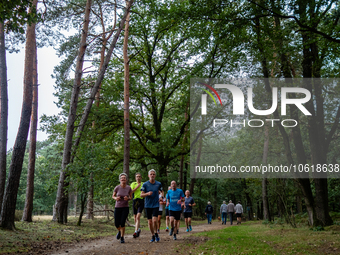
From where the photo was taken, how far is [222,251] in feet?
23.5

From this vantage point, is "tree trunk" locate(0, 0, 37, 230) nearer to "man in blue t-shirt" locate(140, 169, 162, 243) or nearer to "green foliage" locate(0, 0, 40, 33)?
"green foliage" locate(0, 0, 40, 33)

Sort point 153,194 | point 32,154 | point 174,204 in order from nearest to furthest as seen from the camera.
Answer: point 153,194 → point 174,204 → point 32,154

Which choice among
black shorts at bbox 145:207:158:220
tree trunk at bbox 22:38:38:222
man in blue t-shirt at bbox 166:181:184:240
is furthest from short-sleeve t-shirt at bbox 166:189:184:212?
tree trunk at bbox 22:38:38:222

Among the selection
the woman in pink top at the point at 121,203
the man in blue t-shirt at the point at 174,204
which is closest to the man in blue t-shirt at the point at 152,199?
the woman in pink top at the point at 121,203

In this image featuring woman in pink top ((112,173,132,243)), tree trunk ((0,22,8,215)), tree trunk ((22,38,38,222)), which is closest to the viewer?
woman in pink top ((112,173,132,243))

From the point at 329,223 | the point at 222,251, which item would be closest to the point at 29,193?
the point at 222,251

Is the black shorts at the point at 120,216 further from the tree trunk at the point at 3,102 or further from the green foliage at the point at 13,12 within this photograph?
the tree trunk at the point at 3,102

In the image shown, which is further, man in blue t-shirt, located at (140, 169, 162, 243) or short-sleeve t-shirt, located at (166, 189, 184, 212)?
short-sleeve t-shirt, located at (166, 189, 184, 212)

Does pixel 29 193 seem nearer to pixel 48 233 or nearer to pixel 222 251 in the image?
pixel 48 233

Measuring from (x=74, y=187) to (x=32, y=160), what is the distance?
417 centimetres

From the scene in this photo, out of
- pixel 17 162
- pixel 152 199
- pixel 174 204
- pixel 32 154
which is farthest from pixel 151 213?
pixel 32 154

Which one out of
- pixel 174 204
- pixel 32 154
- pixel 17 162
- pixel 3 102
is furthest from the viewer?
pixel 32 154

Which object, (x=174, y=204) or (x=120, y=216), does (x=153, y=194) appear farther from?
(x=174, y=204)

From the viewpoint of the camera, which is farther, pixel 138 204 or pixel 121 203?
pixel 138 204
